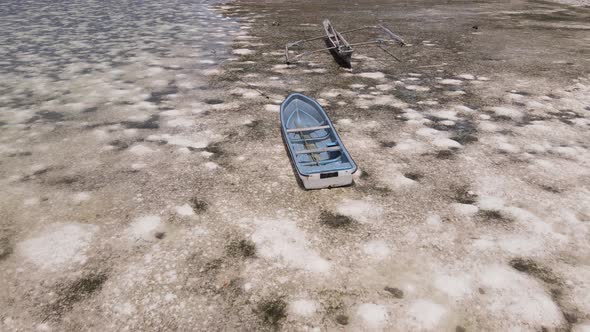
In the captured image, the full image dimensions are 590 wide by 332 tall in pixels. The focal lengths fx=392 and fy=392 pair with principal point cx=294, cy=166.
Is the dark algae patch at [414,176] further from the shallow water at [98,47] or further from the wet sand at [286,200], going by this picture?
the shallow water at [98,47]

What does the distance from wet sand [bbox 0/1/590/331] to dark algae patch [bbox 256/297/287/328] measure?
0.01 metres

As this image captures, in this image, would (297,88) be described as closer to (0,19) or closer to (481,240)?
(481,240)

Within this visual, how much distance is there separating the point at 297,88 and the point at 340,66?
5.70 feet

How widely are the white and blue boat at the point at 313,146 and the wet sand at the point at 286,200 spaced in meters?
0.21

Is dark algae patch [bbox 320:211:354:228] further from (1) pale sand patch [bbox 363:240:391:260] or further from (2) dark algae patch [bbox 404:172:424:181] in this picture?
(2) dark algae patch [bbox 404:172:424:181]

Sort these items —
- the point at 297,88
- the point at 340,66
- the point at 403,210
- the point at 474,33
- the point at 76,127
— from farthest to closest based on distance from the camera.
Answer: the point at 474,33 < the point at 340,66 < the point at 297,88 < the point at 76,127 < the point at 403,210

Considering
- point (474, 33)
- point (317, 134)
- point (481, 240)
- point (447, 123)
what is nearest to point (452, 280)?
point (481, 240)

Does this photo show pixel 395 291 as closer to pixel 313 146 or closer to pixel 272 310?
pixel 272 310

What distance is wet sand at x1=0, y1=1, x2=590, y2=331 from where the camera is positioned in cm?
298

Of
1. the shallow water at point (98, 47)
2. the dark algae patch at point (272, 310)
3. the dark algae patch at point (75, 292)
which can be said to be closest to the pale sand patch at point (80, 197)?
the dark algae patch at point (75, 292)

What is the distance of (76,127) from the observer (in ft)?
19.5

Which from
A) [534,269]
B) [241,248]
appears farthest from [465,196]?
[241,248]

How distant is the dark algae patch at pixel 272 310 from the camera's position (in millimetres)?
2855

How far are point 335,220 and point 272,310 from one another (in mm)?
1266
